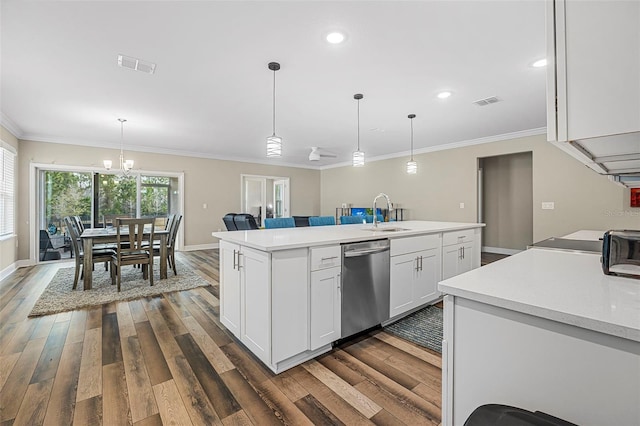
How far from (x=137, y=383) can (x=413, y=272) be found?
2.44 m

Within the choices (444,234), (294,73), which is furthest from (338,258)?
(294,73)

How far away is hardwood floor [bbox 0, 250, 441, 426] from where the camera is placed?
5.13 ft

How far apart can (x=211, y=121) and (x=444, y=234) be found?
12.8 feet

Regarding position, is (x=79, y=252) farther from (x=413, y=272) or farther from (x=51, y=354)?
(x=413, y=272)

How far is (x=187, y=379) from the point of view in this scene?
6.16 ft

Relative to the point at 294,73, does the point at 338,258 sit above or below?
below

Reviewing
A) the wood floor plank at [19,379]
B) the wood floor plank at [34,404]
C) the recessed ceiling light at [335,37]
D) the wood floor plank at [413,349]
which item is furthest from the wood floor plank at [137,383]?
the recessed ceiling light at [335,37]

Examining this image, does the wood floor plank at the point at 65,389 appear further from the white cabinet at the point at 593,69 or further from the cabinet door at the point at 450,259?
the cabinet door at the point at 450,259

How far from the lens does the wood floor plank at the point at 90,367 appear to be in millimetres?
1757

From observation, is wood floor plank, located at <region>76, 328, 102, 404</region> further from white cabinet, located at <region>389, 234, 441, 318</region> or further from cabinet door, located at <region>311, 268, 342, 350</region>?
white cabinet, located at <region>389, 234, 441, 318</region>

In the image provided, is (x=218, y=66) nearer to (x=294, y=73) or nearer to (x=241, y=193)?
(x=294, y=73)

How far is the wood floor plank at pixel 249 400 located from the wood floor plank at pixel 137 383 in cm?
42

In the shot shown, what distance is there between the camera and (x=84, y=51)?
254 cm

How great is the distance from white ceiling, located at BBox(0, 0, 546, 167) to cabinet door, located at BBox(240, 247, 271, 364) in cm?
179
